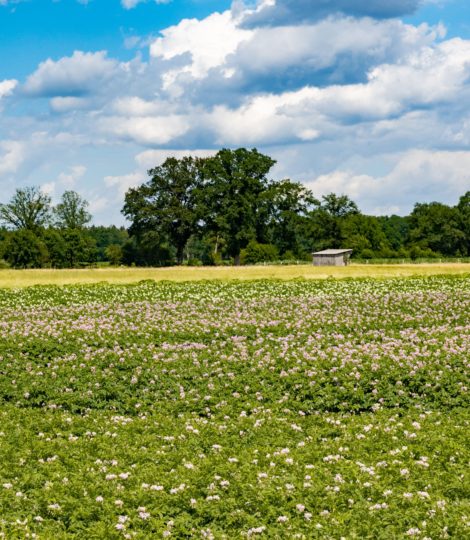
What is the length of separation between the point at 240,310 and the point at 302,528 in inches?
828

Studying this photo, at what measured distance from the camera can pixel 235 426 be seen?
12.6 meters

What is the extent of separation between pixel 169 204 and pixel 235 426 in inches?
A: 3705

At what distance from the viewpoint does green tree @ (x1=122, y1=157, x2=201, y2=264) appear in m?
103

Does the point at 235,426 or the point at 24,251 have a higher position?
the point at 24,251

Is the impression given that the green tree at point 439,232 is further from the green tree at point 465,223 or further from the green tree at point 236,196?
the green tree at point 236,196

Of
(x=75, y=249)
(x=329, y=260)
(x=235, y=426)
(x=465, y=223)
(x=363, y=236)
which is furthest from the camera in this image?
(x=363, y=236)

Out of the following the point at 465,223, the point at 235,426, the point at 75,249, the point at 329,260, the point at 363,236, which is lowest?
the point at 235,426

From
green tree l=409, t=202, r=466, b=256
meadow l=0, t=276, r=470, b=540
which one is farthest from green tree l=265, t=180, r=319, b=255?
meadow l=0, t=276, r=470, b=540

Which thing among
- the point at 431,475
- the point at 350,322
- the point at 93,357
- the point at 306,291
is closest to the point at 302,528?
the point at 431,475

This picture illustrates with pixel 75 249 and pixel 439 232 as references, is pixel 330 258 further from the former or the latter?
pixel 439 232

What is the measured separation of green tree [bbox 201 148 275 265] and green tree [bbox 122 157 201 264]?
2937 mm

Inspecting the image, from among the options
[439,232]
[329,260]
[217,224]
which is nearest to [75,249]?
[217,224]

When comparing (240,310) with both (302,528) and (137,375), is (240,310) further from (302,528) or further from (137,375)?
(302,528)

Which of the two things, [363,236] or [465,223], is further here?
[363,236]
